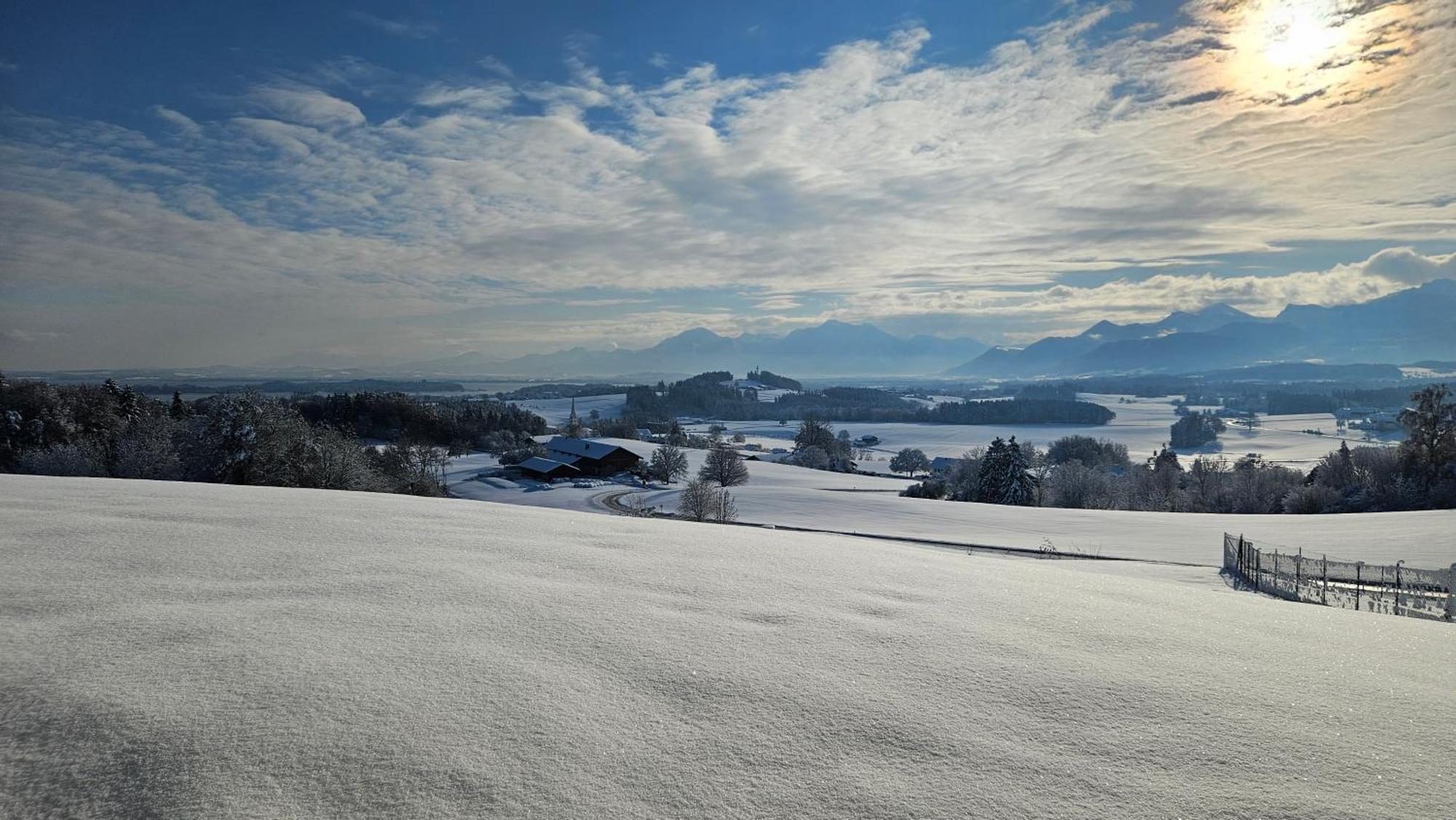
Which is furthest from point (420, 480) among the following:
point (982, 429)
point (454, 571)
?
point (982, 429)

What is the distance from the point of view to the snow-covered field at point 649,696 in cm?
252

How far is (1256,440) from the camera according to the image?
116m

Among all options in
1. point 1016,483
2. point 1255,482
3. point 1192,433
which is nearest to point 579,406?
point 1192,433

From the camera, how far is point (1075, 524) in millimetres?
34062

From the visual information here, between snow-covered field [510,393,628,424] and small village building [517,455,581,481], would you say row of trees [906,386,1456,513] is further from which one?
snow-covered field [510,393,628,424]

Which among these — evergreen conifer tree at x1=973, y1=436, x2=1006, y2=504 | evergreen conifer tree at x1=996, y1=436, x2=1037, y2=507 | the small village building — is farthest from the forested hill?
evergreen conifer tree at x1=996, y1=436, x2=1037, y2=507

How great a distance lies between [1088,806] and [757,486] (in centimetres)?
5345

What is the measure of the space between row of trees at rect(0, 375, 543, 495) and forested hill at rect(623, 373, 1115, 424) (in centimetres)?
9637

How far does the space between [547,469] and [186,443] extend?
3389 centimetres

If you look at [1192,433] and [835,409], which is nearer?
[1192,433]

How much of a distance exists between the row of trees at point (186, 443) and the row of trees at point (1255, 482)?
127 feet

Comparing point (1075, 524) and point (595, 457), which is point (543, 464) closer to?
point (595, 457)

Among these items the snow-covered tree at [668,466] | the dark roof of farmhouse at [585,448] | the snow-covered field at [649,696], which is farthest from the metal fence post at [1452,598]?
the dark roof of farmhouse at [585,448]

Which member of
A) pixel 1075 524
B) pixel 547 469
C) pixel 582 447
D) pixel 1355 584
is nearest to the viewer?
pixel 1355 584
